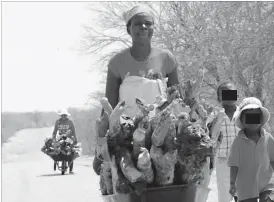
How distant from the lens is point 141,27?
446 centimetres

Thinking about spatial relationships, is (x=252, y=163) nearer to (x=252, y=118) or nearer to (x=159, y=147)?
(x=252, y=118)

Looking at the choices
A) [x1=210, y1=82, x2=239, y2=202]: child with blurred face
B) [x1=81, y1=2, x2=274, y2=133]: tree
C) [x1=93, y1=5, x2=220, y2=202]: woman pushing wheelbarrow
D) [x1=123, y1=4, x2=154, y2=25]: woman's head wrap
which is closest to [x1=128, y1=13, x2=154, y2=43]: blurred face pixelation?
[x1=123, y1=4, x2=154, y2=25]: woman's head wrap

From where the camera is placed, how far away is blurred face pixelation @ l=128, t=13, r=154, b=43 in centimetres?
445

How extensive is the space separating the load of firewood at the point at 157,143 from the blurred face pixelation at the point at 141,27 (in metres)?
0.82

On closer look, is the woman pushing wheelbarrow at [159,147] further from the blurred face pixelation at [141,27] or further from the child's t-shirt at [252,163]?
the child's t-shirt at [252,163]

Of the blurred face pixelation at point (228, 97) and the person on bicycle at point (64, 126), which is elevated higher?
the person on bicycle at point (64, 126)

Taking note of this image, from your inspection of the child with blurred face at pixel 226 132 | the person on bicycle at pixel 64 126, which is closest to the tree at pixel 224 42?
the person on bicycle at pixel 64 126

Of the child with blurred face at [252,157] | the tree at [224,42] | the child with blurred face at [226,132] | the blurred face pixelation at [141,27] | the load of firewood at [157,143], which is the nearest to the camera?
the load of firewood at [157,143]

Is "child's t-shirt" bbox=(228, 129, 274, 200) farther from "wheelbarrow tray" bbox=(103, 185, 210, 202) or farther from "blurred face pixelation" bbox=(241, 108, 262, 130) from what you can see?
"wheelbarrow tray" bbox=(103, 185, 210, 202)

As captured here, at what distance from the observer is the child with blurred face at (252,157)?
17.6 ft

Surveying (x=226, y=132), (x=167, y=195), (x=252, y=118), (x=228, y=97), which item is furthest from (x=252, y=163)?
(x=167, y=195)

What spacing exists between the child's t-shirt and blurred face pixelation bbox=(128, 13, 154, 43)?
142cm

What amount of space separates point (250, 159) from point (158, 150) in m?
1.96

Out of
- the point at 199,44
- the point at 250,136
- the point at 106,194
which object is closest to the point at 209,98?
the point at 199,44
